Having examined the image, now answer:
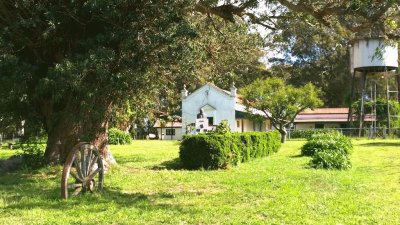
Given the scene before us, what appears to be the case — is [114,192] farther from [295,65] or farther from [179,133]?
[295,65]

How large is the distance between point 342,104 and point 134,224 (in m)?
66.8

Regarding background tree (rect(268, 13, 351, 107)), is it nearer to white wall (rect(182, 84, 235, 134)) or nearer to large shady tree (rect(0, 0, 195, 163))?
white wall (rect(182, 84, 235, 134))

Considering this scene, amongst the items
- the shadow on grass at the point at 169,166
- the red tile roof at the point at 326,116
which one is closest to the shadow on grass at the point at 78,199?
the shadow on grass at the point at 169,166

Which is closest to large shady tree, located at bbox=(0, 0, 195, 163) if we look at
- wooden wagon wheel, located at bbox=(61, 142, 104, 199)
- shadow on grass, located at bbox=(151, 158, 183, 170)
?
wooden wagon wheel, located at bbox=(61, 142, 104, 199)

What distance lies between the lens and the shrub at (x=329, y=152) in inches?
637

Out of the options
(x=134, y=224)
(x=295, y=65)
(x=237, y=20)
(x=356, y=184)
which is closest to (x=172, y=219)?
(x=134, y=224)

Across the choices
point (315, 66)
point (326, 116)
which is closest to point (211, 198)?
point (326, 116)

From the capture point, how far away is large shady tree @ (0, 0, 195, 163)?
10828 millimetres

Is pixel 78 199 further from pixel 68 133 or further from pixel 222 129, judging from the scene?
pixel 222 129

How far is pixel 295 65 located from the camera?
2667 inches

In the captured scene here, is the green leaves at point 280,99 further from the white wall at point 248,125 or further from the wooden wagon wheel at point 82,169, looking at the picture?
the wooden wagon wheel at point 82,169

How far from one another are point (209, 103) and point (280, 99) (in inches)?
632

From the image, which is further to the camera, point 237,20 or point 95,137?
point 237,20

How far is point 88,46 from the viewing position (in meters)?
11.4
